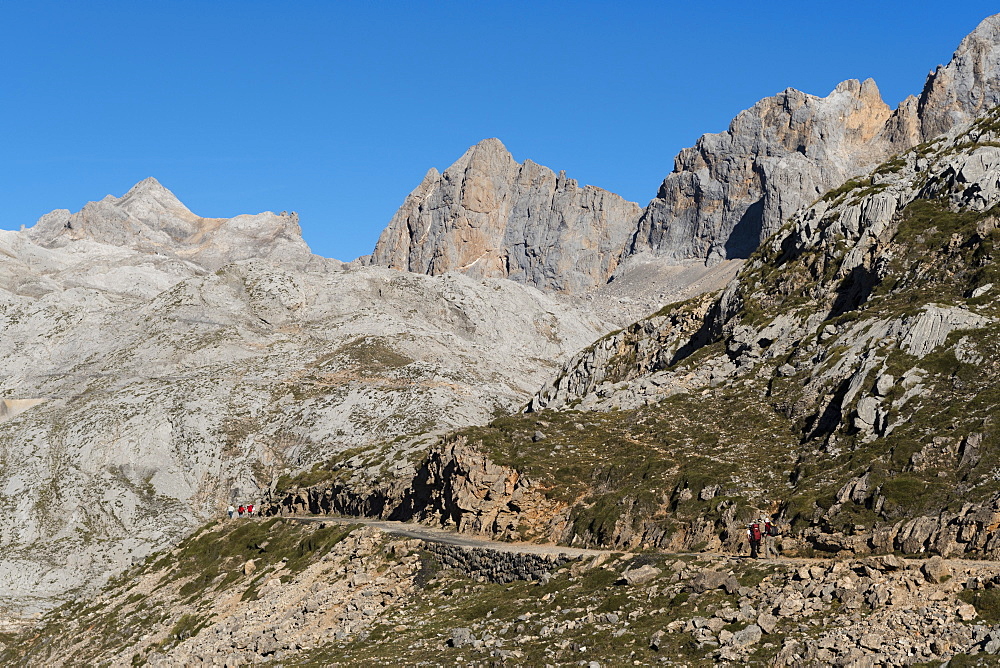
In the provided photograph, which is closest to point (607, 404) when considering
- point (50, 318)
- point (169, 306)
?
point (169, 306)

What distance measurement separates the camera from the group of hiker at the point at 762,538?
37.5 metres

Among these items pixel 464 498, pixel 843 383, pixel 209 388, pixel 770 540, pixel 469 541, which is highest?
pixel 209 388

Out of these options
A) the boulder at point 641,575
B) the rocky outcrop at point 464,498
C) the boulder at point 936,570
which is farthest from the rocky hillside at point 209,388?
the boulder at point 936,570

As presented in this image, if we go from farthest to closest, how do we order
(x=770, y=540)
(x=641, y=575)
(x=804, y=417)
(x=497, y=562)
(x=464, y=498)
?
(x=464, y=498) → (x=804, y=417) → (x=497, y=562) → (x=770, y=540) → (x=641, y=575)

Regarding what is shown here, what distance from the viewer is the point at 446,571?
151 feet

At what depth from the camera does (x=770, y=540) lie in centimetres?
3775

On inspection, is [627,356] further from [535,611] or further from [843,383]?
[535,611]

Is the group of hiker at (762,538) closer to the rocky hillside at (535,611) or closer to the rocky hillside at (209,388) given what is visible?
the rocky hillside at (535,611)

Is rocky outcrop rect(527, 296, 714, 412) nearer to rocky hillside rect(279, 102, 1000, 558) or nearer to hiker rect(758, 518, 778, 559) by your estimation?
rocky hillside rect(279, 102, 1000, 558)

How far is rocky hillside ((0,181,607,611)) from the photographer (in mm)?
108188

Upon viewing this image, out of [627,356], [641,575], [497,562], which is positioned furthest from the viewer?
[627,356]

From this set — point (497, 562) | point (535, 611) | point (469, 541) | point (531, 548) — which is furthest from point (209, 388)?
point (535, 611)

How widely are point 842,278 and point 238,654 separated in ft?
146

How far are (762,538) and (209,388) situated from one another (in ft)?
354
